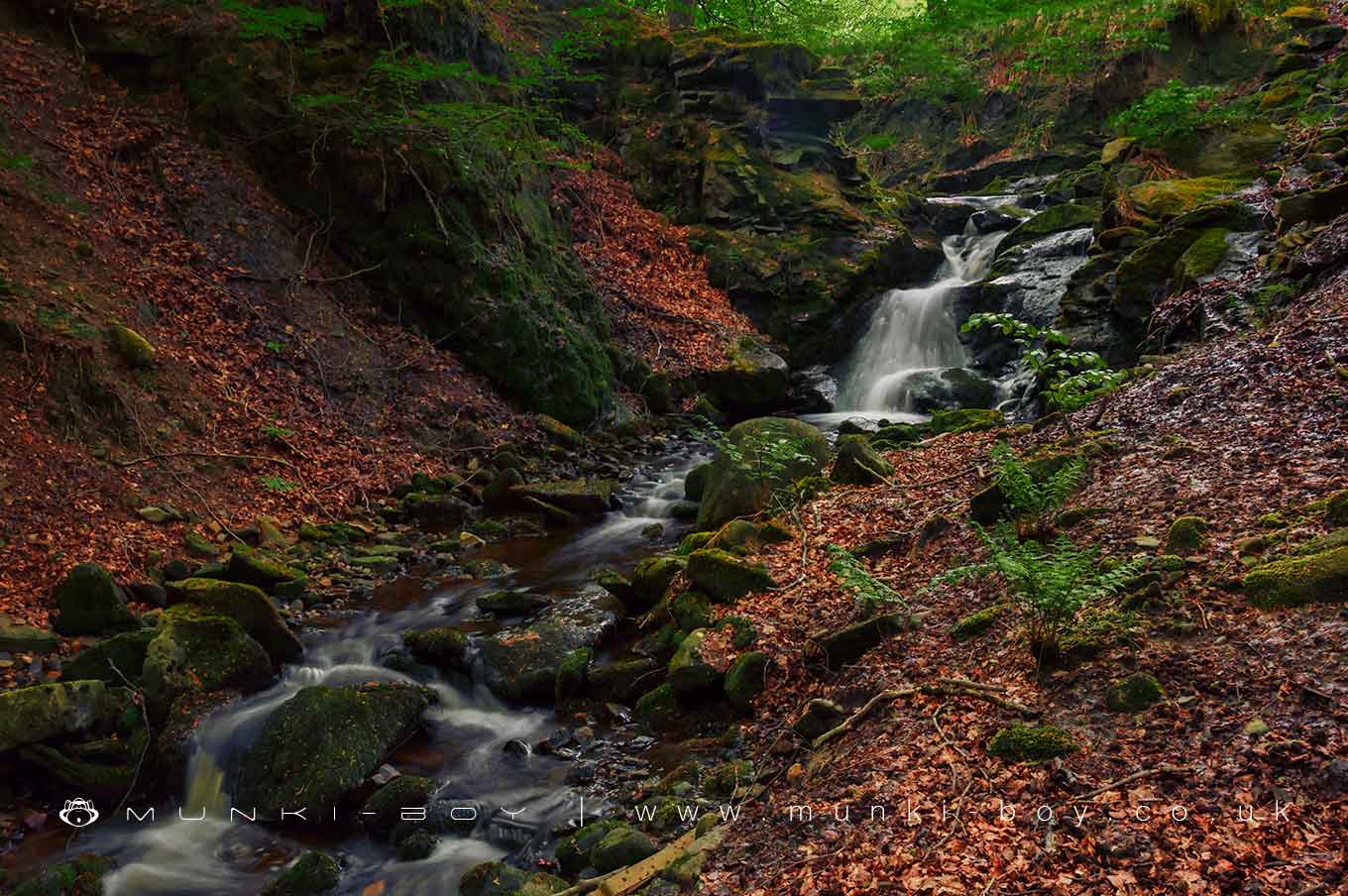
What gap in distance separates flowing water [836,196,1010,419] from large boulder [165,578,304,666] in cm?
1263

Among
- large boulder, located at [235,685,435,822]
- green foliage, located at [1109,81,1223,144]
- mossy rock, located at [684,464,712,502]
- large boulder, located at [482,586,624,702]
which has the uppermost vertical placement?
green foliage, located at [1109,81,1223,144]

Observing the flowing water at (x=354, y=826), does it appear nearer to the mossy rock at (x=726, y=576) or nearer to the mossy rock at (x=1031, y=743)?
the mossy rock at (x=726, y=576)

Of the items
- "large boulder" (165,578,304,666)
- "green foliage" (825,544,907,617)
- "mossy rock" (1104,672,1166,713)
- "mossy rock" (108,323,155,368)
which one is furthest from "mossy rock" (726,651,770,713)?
"mossy rock" (108,323,155,368)

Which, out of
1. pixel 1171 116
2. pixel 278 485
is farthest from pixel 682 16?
pixel 278 485

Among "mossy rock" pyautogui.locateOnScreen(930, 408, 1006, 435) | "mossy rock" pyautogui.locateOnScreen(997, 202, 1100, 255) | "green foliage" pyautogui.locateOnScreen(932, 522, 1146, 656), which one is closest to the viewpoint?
"green foliage" pyautogui.locateOnScreen(932, 522, 1146, 656)

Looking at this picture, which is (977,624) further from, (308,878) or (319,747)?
(319,747)

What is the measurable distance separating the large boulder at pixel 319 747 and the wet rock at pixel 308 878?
0.49 metres

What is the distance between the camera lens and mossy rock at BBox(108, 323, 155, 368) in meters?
8.45

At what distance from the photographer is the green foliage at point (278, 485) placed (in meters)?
9.03

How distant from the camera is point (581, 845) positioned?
14.8 ft

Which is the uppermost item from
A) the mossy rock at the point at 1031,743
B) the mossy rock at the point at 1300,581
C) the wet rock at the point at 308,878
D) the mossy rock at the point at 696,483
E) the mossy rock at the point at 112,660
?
the mossy rock at the point at 1300,581

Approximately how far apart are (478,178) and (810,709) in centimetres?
1160

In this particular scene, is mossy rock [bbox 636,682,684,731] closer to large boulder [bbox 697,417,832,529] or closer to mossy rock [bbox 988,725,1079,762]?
mossy rock [bbox 988,725,1079,762]

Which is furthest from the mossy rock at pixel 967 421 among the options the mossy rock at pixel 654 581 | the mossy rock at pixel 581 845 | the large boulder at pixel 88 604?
the large boulder at pixel 88 604
